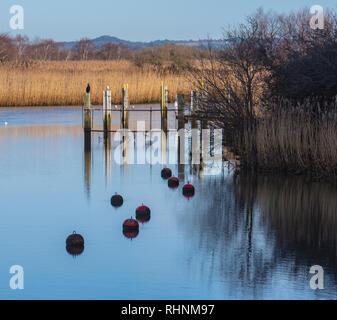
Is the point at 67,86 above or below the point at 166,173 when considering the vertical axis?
above

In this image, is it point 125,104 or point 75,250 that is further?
point 125,104

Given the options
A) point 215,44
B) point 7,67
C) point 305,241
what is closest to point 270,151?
point 215,44

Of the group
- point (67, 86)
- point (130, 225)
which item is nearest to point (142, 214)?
point (130, 225)

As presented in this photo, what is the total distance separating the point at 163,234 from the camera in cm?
1287

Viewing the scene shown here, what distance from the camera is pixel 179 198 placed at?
1622cm

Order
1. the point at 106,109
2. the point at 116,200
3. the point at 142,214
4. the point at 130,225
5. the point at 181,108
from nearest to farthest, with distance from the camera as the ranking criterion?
the point at 130,225 < the point at 142,214 < the point at 116,200 < the point at 181,108 < the point at 106,109

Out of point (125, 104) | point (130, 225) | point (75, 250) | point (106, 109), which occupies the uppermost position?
point (125, 104)

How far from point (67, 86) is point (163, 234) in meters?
28.5

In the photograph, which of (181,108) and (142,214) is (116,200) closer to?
(142,214)

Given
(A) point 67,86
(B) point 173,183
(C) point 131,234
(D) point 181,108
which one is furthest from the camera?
(A) point 67,86

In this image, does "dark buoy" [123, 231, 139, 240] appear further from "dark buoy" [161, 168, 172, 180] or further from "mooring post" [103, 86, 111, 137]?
"mooring post" [103, 86, 111, 137]

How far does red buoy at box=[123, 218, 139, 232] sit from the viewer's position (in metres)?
12.9

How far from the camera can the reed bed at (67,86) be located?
38906mm
